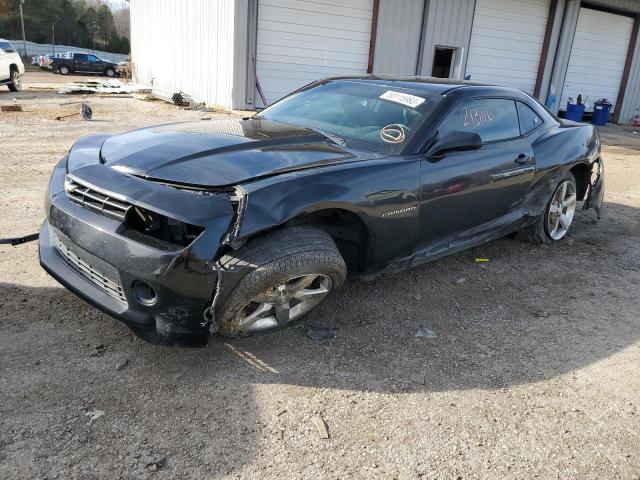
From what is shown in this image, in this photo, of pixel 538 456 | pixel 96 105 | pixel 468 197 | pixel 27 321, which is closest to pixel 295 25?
pixel 96 105

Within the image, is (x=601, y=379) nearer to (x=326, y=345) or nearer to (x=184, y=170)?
(x=326, y=345)

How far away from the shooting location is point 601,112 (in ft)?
65.2

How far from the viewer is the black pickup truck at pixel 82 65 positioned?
36125mm

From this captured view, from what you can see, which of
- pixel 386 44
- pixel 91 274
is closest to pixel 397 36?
pixel 386 44

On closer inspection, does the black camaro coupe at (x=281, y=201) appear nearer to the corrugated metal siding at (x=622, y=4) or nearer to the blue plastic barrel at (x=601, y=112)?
the blue plastic barrel at (x=601, y=112)

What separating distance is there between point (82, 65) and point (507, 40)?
1184 inches

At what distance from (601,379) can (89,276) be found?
2874 mm

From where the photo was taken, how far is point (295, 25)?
46.1ft

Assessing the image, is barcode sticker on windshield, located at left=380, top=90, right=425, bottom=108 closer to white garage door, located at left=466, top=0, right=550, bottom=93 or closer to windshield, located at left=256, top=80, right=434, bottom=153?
windshield, located at left=256, top=80, right=434, bottom=153

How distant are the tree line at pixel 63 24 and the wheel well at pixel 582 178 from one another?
6281 centimetres

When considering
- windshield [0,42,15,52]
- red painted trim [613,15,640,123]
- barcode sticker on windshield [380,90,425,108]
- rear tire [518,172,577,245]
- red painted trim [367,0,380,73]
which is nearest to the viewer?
barcode sticker on windshield [380,90,425,108]

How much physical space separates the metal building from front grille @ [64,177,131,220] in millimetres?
11210

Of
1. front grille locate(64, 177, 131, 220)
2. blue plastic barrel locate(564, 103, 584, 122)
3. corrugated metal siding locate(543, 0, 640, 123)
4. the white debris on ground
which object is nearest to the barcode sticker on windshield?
front grille locate(64, 177, 131, 220)

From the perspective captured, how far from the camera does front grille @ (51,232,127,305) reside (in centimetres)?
265
